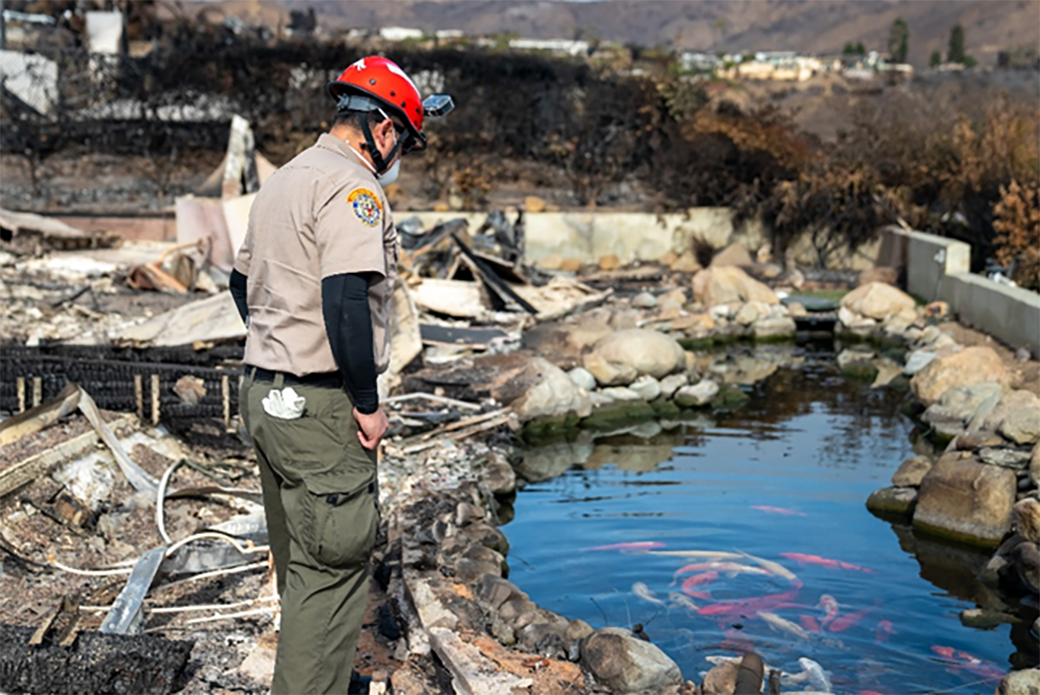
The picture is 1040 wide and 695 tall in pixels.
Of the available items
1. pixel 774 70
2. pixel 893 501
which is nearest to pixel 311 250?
pixel 893 501

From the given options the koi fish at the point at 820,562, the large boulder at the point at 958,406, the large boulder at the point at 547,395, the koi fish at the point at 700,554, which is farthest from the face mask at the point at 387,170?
the large boulder at the point at 958,406

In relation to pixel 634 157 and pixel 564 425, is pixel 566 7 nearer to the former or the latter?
pixel 634 157

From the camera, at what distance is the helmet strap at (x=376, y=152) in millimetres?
3549

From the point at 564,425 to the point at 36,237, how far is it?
8079mm

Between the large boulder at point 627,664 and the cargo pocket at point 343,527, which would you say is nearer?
the cargo pocket at point 343,527

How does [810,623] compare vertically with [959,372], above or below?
below

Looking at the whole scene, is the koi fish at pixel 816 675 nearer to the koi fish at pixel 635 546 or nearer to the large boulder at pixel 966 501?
the koi fish at pixel 635 546

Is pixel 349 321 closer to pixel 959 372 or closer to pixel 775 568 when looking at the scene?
pixel 775 568

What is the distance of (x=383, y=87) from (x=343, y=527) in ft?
4.50

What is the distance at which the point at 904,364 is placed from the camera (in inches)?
502

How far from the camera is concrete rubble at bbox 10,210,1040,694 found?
4613 mm

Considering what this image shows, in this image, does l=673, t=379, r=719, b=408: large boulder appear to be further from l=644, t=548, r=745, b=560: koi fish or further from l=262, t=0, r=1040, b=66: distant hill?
l=262, t=0, r=1040, b=66: distant hill

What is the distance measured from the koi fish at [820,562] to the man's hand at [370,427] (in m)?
4.02

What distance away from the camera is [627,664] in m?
4.41
